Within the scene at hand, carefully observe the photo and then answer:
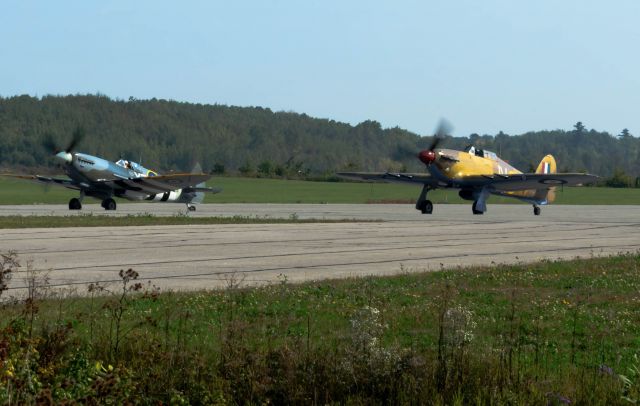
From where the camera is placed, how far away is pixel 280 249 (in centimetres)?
2453

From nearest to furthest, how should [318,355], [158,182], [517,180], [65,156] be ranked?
[318,355] → [517,180] → [65,156] → [158,182]

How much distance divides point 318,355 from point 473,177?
41251mm

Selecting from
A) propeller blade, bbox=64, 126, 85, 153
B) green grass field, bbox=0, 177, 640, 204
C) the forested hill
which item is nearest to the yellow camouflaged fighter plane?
propeller blade, bbox=64, 126, 85, 153

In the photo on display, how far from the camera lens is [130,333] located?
1046 centimetres

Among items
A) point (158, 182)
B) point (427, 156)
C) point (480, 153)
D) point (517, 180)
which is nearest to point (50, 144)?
point (158, 182)

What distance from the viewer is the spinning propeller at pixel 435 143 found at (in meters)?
48.3

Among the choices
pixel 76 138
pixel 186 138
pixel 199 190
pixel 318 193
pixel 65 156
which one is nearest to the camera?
pixel 76 138

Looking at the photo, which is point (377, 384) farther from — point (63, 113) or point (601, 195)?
point (63, 113)

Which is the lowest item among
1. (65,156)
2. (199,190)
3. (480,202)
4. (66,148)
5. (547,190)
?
(199,190)

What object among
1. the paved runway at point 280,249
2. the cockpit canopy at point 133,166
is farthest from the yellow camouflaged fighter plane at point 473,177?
the cockpit canopy at point 133,166

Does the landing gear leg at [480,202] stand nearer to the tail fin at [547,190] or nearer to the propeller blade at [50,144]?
the tail fin at [547,190]

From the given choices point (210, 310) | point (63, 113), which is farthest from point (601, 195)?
point (63, 113)

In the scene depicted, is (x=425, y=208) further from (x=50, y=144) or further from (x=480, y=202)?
(x=50, y=144)

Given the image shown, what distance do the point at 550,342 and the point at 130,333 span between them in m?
4.69
